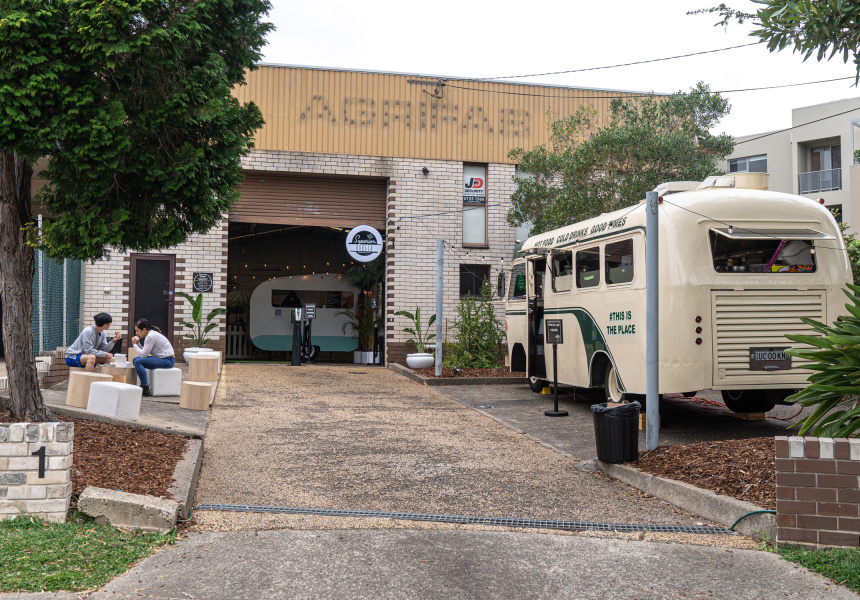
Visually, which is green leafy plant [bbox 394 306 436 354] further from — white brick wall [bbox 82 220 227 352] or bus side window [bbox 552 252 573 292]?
bus side window [bbox 552 252 573 292]

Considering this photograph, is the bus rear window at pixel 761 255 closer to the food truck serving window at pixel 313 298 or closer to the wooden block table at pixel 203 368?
the wooden block table at pixel 203 368

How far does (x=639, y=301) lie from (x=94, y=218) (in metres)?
6.33

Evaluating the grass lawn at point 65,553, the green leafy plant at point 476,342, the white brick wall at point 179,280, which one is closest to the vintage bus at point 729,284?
the grass lawn at point 65,553

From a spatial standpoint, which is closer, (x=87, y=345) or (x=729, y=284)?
(x=729, y=284)

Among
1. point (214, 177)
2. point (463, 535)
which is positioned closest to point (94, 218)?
point (214, 177)

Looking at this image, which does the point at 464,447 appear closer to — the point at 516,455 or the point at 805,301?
Answer: the point at 516,455

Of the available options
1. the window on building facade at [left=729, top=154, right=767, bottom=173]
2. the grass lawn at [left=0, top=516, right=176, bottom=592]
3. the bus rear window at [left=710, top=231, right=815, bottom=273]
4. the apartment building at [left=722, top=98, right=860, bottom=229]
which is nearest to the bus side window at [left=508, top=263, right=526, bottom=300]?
the bus rear window at [left=710, top=231, right=815, bottom=273]

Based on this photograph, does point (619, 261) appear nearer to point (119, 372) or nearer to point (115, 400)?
point (115, 400)

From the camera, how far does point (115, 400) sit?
8.61m

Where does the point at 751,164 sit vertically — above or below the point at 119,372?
above

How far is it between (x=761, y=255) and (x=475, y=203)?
475 inches

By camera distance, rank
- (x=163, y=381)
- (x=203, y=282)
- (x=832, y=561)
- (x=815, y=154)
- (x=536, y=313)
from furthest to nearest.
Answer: (x=815, y=154), (x=203, y=282), (x=536, y=313), (x=163, y=381), (x=832, y=561)

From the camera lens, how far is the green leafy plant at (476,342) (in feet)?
58.4

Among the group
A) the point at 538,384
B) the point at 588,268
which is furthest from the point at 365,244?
the point at 588,268
